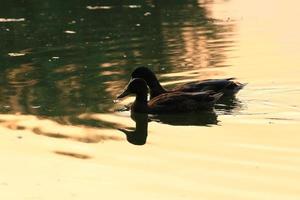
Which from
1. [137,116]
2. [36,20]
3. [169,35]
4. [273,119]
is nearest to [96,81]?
[137,116]

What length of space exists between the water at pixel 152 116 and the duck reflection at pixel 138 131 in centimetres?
2

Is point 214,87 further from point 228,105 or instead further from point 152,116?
point 152,116

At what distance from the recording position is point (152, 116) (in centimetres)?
1486

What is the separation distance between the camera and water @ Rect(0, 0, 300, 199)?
1066 centimetres

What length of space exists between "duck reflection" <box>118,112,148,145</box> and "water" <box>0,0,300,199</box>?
0.06 ft

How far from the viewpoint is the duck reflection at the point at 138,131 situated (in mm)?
12898

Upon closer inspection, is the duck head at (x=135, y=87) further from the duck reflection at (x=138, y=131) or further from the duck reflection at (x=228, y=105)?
the duck reflection at (x=228, y=105)

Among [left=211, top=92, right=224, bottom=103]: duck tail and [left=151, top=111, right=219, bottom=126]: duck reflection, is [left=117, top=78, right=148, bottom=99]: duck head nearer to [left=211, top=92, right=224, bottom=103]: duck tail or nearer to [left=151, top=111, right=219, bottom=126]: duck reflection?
[left=151, top=111, right=219, bottom=126]: duck reflection

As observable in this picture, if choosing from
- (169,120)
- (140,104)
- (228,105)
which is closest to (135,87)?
(140,104)

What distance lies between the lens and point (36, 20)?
31844 millimetres

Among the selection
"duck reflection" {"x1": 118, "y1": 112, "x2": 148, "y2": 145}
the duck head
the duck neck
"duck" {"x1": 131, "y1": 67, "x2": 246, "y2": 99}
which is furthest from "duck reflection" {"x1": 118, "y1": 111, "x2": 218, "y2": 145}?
"duck" {"x1": 131, "y1": 67, "x2": 246, "y2": 99}

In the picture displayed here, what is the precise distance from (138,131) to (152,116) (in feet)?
4.30

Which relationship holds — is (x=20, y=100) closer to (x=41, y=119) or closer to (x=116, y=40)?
Answer: (x=41, y=119)

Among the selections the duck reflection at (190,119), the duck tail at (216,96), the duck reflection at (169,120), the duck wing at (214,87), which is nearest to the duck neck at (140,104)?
the duck reflection at (169,120)
